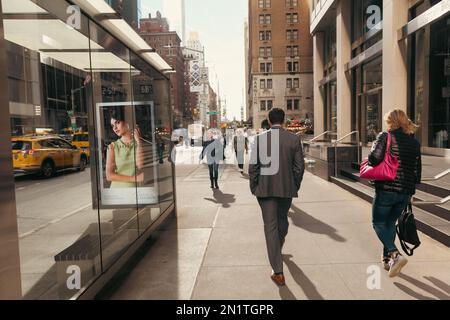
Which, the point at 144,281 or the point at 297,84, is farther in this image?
the point at 297,84

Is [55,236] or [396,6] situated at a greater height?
[396,6]

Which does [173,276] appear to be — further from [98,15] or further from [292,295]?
[98,15]

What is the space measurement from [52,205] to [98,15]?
22.0 feet

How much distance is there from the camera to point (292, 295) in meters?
3.88

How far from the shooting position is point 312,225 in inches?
266

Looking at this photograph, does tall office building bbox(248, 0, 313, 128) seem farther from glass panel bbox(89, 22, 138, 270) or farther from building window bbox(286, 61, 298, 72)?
glass panel bbox(89, 22, 138, 270)

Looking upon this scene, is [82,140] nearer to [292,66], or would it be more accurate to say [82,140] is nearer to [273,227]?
[273,227]

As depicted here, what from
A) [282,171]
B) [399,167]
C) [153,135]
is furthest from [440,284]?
[153,135]

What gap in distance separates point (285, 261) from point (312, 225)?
196 cm

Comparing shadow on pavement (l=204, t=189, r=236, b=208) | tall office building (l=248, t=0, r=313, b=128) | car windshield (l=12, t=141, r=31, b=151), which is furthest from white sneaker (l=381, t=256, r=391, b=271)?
tall office building (l=248, t=0, r=313, b=128)

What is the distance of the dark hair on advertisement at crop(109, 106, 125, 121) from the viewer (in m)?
5.18

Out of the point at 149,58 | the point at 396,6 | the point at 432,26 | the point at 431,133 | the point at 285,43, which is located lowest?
the point at 431,133

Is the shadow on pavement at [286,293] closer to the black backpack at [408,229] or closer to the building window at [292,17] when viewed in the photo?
the black backpack at [408,229]

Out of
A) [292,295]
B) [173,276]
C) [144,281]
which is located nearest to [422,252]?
[292,295]
